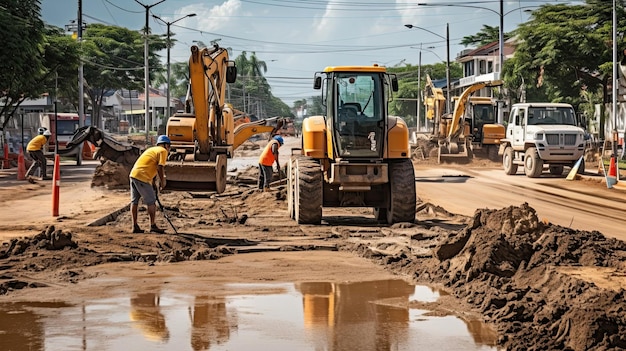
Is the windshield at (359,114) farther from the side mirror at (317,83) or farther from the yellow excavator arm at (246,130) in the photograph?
the yellow excavator arm at (246,130)

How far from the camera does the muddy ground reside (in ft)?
27.5

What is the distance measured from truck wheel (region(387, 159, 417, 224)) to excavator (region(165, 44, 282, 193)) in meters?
4.00

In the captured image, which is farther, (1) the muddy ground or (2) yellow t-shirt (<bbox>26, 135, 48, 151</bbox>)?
(2) yellow t-shirt (<bbox>26, 135, 48, 151</bbox>)

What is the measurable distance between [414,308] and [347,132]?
8414 millimetres

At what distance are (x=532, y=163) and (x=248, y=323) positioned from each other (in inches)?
983

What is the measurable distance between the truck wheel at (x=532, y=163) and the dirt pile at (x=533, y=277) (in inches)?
747

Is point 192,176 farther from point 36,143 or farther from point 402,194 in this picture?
point 36,143

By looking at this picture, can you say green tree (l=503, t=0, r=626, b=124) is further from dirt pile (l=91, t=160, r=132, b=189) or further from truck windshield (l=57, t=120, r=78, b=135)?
dirt pile (l=91, t=160, r=132, b=189)

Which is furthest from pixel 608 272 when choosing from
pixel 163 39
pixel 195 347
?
pixel 163 39

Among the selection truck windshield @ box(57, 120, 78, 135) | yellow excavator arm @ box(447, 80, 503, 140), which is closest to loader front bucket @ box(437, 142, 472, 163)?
yellow excavator arm @ box(447, 80, 503, 140)

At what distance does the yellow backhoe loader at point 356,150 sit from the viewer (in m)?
17.3

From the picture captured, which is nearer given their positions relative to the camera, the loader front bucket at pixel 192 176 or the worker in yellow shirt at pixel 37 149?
the loader front bucket at pixel 192 176

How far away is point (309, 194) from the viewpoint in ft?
56.9

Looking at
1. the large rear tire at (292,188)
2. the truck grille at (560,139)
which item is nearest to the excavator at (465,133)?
the truck grille at (560,139)
